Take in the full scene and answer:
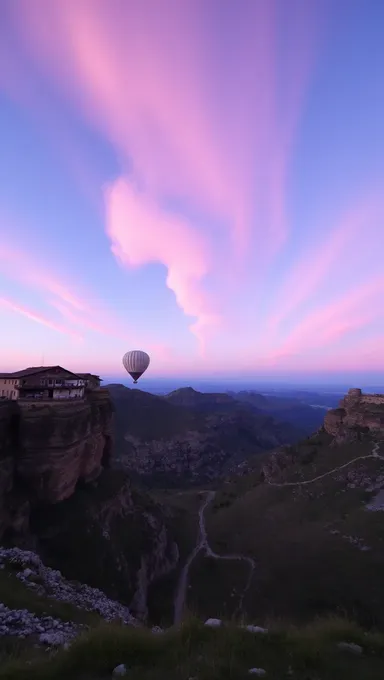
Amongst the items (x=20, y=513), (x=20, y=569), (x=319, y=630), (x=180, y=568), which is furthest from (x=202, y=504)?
(x=319, y=630)

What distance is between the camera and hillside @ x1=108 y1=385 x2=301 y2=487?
133 metres

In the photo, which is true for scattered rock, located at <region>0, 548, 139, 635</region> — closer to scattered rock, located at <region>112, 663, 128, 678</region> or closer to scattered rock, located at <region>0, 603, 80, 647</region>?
scattered rock, located at <region>0, 603, 80, 647</region>

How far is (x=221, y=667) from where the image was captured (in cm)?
1045

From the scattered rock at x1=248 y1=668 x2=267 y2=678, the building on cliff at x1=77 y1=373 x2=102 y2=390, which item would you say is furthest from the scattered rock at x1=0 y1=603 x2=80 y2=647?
the building on cliff at x1=77 y1=373 x2=102 y2=390

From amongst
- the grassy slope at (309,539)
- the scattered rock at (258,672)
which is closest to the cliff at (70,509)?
the grassy slope at (309,539)

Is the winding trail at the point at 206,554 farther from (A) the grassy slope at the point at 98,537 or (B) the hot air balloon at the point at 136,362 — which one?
(B) the hot air balloon at the point at 136,362

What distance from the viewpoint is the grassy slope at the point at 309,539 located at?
135ft

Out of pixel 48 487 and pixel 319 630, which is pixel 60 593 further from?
pixel 48 487

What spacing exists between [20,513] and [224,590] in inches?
1062

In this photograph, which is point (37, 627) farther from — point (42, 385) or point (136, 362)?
point (136, 362)

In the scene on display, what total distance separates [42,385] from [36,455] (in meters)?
12.3

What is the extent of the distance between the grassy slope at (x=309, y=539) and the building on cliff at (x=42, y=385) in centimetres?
3226

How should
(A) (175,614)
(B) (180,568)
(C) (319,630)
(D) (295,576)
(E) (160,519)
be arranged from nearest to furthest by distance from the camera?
(C) (319,630), (A) (175,614), (D) (295,576), (B) (180,568), (E) (160,519)

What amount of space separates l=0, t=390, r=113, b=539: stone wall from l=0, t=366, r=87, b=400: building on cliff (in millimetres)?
3280
